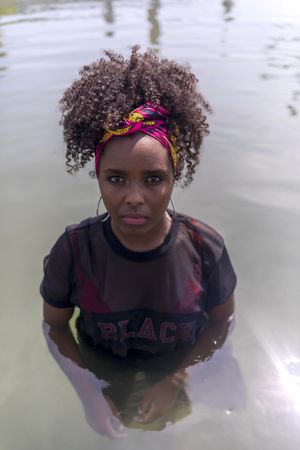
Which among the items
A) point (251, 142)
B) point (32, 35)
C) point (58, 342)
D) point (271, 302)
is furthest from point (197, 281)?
point (32, 35)

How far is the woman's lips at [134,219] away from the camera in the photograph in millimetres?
1659

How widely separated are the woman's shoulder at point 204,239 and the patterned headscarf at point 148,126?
341mm

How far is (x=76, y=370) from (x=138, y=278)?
1.87ft

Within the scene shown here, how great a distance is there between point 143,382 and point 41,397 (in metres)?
0.55

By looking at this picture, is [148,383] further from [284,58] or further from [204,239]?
[284,58]

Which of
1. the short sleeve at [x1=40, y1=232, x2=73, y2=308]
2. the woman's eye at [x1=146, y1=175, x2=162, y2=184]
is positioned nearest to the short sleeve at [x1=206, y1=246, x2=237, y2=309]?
the woman's eye at [x1=146, y1=175, x2=162, y2=184]

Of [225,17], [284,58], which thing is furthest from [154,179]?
[225,17]

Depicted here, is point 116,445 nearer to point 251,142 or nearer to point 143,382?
point 143,382

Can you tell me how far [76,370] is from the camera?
207 centimetres

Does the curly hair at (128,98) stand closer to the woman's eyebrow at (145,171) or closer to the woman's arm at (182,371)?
the woman's eyebrow at (145,171)

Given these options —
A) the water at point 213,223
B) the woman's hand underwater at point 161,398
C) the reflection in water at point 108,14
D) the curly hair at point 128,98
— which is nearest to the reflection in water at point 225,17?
the water at point 213,223

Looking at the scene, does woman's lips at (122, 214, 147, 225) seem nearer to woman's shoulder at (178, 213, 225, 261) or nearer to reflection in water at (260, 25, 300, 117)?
woman's shoulder at (178, 213, 225, 261)

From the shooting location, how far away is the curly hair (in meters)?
1.65

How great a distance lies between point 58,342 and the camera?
6.91 feet
